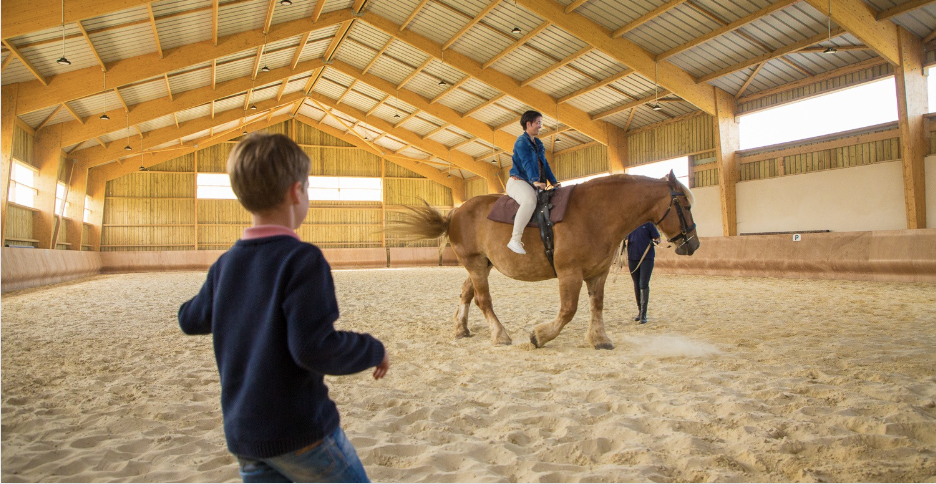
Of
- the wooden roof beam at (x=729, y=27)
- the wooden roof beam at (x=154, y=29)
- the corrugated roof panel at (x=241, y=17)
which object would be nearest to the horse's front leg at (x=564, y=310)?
the wooden roof beam at (x=729, y=27)

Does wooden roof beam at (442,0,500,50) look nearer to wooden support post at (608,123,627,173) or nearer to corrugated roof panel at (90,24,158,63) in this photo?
wooden support post at (608,123,627,173)

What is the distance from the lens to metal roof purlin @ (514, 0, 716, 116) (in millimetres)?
13430

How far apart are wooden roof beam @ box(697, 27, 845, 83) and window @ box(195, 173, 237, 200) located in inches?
901

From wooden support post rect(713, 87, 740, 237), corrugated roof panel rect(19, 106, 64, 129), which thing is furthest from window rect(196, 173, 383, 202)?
wooden support post rect(713, 87, 740, 237)

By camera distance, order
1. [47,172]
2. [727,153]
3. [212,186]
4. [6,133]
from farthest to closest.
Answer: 1. [212,186]
2. [47,172]
3. [727,153]
4. [6,133]

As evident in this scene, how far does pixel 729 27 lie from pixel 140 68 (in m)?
14.9

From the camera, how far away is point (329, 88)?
80.3 feet

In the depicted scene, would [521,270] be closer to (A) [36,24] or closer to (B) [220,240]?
(A) [36,24]

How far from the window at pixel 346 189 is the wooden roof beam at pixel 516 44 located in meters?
14.2

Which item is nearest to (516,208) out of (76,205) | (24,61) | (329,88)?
(24,61)

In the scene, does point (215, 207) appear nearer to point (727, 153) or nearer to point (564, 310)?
point (727, 153)

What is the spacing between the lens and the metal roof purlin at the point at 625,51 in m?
13.4

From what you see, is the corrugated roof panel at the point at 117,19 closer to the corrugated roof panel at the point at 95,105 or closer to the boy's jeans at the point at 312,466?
Result: the corrugated roof panel at the point at 95,105

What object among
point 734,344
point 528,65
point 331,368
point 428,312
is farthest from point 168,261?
point 331,368
